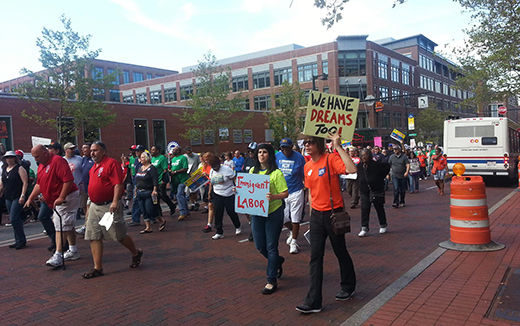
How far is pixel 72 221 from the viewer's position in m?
6.66

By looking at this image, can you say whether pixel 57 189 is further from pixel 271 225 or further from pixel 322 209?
pixel 322 209

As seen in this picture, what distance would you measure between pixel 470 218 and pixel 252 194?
3.85m

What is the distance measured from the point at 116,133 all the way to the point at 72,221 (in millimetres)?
25616

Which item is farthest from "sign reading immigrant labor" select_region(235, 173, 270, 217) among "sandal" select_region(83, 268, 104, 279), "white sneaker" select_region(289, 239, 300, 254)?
"sandal" select_region(83, 268, 104, 279)

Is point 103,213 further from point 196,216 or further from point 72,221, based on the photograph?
point 196,216

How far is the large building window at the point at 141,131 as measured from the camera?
32.7 metres

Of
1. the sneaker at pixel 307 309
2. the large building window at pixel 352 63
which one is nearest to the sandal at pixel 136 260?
the sneaker at pixel 307 309

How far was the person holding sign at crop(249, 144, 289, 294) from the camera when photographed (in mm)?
4926

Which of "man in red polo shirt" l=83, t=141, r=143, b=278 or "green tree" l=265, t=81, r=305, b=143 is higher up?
"green tree" l=265, t=81, r=305, b=143

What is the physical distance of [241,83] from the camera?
5647 centimetres

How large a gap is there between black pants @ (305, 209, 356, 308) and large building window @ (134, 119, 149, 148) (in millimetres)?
29924

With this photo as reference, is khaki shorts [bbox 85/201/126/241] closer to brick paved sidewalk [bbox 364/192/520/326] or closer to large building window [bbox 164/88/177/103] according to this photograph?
brick paved sidewalk [bbox 364/192/520/326]

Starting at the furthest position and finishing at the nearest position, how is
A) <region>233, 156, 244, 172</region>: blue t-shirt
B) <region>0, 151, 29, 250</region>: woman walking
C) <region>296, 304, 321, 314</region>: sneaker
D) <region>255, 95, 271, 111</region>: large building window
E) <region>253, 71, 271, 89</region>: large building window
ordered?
<region>253, 71, 271, 89</region>: large building window
<region>255, 95, 271, 111</region>: large building window
<region>233, 156, 244, 172</region>: blue t-shirt
<region>0, 151, 29, 250</region>: woman walking
<region>296, 304, 321, 314</region>: sneaker

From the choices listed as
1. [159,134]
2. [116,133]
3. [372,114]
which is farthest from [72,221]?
[372,114]
